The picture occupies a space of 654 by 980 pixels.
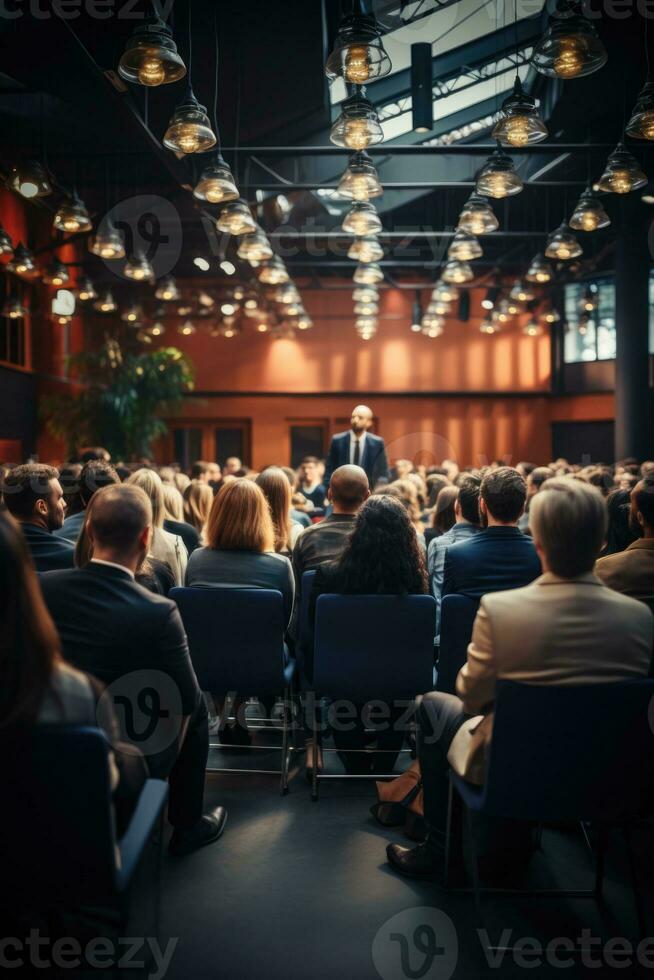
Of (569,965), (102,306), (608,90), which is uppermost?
(608,90)

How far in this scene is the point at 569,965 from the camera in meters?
2.24

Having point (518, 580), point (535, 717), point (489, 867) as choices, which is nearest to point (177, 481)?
point (518, 580)

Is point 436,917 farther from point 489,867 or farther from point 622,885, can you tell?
point 622,885

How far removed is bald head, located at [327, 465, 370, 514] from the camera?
402 centimetres

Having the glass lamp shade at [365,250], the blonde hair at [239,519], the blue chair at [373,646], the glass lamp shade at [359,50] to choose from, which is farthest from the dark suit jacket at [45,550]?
the glass lamp shade at [365,250]

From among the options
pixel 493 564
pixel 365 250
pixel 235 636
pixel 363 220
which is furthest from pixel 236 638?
pixel 365 250

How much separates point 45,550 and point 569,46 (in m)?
3.46

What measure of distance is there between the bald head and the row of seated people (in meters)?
0.34

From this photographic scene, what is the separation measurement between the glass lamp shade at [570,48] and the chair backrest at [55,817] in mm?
3792

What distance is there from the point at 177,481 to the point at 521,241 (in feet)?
31.6

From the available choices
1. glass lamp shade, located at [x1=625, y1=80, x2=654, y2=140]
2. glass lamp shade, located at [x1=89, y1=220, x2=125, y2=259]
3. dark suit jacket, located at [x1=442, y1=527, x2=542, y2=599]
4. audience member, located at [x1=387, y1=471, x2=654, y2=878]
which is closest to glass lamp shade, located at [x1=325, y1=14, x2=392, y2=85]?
glass lamp shade, located at [x1=625, y1=80, x2=654, y2=140]

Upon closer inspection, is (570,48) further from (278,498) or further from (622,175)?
(278,498)

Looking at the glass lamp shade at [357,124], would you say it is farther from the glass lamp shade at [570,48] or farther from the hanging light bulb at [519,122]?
the glass lamp shade at [570,48]

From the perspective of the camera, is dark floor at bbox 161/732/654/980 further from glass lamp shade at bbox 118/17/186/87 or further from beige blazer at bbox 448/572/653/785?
glass lamp shade at bbox 118/17/186/87
